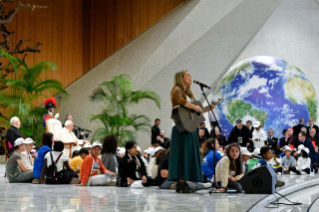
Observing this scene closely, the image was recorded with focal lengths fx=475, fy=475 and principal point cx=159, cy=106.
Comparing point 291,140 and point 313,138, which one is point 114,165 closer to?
point 291,140

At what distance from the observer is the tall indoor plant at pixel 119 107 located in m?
13.1

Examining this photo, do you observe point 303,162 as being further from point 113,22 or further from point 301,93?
point 113,22

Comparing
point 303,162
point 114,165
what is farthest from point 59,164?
point 303,162

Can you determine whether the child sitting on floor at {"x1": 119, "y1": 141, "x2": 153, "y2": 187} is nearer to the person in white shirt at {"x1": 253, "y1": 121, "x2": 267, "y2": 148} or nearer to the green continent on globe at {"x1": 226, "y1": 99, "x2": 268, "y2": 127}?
the person in white shirt at {"x1": 253, "y1": 121, "x2": 267, "y2": 148}

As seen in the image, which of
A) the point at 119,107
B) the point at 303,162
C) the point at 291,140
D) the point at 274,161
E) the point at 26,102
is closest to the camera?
the point at 274,161

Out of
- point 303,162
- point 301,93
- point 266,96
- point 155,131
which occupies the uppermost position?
point 301,93

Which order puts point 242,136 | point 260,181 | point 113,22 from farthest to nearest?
1. point 113,22
2. point 242,136
3. point 260,181

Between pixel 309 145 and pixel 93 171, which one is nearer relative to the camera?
pixel 93 171

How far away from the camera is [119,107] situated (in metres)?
13.5

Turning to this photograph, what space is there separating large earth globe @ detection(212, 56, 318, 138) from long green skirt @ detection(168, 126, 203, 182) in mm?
10016

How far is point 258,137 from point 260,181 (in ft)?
23.1

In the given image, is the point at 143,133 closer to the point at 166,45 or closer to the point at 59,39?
the point at 166,45

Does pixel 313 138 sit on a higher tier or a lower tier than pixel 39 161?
higher


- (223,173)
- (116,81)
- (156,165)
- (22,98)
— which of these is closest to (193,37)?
(116,81)
